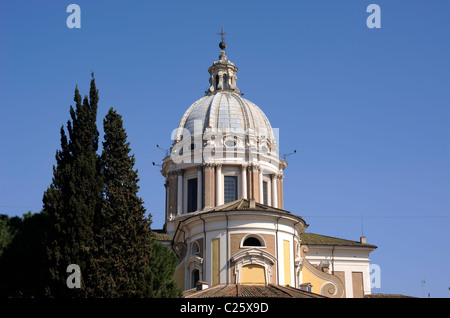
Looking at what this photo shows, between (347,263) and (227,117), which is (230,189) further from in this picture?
(347,263)

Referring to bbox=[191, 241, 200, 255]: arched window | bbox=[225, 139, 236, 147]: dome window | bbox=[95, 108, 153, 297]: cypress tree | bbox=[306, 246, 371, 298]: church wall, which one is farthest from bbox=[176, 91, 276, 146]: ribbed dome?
bbox=[95, 108, 153, 297]: cypress tree

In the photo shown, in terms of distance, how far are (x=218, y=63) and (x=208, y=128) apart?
30.2ft

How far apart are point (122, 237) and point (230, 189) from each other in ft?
81.3

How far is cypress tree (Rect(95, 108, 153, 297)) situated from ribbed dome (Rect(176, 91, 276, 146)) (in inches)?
963

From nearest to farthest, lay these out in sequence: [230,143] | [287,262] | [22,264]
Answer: [22,264]
[287,262]
[230,143]

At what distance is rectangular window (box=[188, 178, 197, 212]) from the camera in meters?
52.9

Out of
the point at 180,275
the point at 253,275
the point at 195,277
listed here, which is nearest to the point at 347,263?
the point at 180,275

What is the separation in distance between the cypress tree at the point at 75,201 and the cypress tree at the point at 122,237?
62 centimetres

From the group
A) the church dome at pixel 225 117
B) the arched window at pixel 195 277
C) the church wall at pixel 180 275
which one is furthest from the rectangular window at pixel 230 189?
the arched window at pixel 195 277

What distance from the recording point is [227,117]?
55.8m

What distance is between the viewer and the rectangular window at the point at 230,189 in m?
52.1

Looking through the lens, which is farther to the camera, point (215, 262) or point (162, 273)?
point (215, 262)

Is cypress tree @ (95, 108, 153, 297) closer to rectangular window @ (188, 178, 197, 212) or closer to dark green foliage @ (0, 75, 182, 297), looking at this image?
dark green foliage @ (0, 75, 182, 297)

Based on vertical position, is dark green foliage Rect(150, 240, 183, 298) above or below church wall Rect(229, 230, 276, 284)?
below
